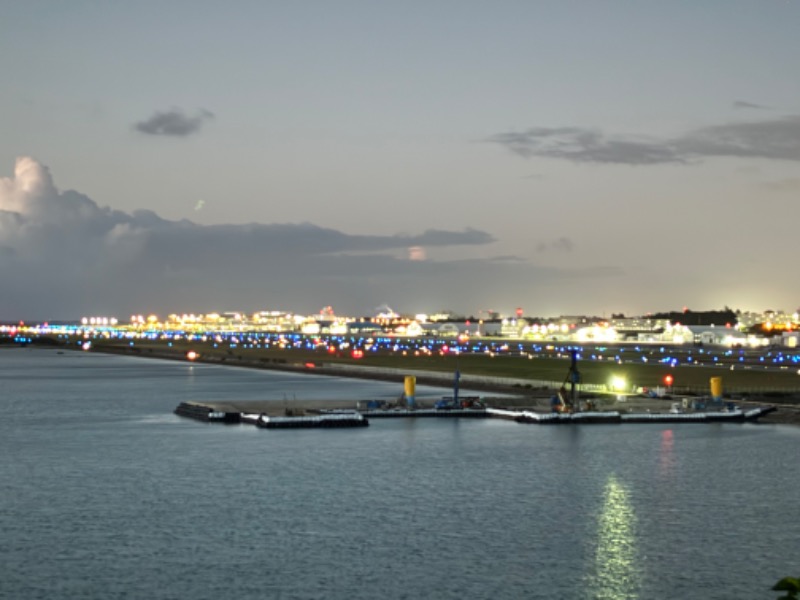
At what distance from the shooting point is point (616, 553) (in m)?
37.1

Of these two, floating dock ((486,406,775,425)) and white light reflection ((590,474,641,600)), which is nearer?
white light reflection ((590,474,641,600))

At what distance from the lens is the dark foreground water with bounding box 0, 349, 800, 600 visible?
3372 cm

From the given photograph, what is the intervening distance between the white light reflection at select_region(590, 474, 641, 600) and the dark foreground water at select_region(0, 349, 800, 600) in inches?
5.0

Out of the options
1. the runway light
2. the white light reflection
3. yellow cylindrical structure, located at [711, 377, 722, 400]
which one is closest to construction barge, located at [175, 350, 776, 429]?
yellow cylindrical structure, located at [711, 377, 722, 400]

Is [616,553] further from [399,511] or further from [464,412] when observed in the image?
[464,412]

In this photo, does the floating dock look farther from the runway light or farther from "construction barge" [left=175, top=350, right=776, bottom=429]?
the runway light

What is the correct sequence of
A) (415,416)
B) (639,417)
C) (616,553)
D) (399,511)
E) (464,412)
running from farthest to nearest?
(464,412) < (415,416) < (639,417) < (399,511) < (616,553)

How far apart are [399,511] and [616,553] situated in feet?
33.5

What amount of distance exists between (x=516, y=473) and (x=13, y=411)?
2027 inches

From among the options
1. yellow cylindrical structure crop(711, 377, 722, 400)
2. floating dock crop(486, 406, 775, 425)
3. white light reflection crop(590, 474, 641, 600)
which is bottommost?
white light reflection crop(590, 474, 641, 600)

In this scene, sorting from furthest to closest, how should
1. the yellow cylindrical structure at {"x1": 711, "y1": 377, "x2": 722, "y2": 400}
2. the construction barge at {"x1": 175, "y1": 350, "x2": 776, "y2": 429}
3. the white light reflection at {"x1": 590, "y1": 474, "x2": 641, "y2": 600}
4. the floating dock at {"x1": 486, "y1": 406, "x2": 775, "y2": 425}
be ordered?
the yellow cylindrical structure at {"x1": 711, "y1": 377, "x2": 722, "y2": 400}, the floating dock at {"x1": 486, "y1": 406, "x2": 775, "y2": 425}, the construction barge at {"x1": 175, "y1": 350, "x2": 776, "y2": 429}, the white light reflection at {"x1": 590, "y1": 474, "x2": 641, "y2": 600}

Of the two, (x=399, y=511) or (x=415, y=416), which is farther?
(x=415, y=416)

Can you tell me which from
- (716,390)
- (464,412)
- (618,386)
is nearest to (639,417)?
(716,390)

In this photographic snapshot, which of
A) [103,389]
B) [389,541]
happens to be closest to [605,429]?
[389,541]
